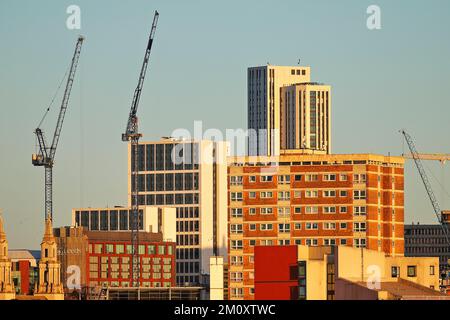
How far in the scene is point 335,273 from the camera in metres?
150

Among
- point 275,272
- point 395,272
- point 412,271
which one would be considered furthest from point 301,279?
point 412,271

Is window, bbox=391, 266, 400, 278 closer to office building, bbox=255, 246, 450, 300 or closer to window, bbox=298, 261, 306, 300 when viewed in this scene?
office building, bbox=255, 246, 450, 300

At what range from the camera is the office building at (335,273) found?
456 feet

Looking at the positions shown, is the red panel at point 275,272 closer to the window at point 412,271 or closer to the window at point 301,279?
the window at point 301,279

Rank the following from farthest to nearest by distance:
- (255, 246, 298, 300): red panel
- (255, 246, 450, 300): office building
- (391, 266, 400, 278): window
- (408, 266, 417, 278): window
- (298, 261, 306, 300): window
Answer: (255, 246, 298, 300): red panel → (408, 266, 417, 278): window → (298, 261, 306, 300): window → (391, 266, 400, 278): window → (255, 246, 450, 300): office building

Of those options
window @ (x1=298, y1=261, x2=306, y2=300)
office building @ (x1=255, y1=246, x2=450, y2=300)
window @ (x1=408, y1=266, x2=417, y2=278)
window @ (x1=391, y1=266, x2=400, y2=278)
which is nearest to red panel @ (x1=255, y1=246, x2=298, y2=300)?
office building @ (x1=255, y1=246, x2=450, y2=300)

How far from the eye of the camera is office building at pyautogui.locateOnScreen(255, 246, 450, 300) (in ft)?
456

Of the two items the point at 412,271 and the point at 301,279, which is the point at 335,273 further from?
the point at 412,271

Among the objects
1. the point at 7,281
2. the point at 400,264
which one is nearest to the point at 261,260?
the point at 400,264

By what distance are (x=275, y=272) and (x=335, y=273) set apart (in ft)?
64.7

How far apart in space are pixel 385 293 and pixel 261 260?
5247 cm

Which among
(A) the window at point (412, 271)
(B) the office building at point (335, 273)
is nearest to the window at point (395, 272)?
(B) the office building at point (335, 273)
